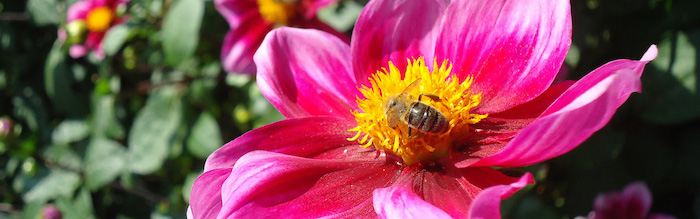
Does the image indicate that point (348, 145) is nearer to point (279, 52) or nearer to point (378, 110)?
point (378, 110)

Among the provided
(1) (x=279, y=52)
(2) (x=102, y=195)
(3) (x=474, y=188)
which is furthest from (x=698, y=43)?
(2) (x=102, y=195)

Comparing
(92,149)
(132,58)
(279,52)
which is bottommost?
(92,149)

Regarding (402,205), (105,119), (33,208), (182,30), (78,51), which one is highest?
(402,205)

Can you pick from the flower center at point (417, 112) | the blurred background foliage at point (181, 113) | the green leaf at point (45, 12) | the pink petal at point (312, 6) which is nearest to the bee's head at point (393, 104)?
the flower center at point (417, 112)

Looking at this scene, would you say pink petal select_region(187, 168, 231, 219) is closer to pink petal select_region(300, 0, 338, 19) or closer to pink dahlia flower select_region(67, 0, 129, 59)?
pink petal select_region(300, 0, 338, 19)

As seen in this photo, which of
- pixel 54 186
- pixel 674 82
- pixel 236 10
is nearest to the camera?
pixel 674 82

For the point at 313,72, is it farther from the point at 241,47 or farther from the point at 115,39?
the point at 115,39

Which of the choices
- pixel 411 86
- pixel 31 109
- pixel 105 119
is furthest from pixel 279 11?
pixel 31 109

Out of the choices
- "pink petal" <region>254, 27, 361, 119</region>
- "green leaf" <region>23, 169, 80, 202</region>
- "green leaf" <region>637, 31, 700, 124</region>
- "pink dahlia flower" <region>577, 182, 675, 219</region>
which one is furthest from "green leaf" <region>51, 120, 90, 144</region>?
"green leaf" <region>637, 31, 700, 124</region>
